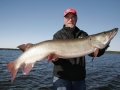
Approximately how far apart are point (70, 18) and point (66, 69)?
1571 millimetres

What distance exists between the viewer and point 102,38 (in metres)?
4.52

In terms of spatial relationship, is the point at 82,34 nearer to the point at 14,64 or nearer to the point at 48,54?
the point at 48,54

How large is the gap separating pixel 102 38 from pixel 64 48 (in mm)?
1139

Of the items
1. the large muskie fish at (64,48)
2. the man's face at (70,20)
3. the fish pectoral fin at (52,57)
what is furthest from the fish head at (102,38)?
→ the fish pectoral fin at (52,57)

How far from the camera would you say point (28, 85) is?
35.1ft

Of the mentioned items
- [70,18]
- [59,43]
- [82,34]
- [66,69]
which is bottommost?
[66,69]

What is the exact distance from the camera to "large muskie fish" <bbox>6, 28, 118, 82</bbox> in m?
4.39

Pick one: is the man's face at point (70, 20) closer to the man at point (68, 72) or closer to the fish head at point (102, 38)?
the man at point (68, 72)

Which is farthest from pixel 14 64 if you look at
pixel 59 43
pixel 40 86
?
pixel 40 86

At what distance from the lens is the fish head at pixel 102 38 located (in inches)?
175

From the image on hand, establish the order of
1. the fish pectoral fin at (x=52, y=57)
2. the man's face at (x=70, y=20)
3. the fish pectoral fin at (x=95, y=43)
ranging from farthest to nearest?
the man's face at (x=70, y=20) < the fish pectoral fin at (x=95, y=43) < the fish pectoral fin at (x=52, y=57)

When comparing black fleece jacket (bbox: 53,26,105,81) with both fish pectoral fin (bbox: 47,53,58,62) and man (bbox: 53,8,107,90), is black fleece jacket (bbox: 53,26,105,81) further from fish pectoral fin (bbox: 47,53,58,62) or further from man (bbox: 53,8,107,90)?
fish pectoral fin (bbox: 47,53,58,62)

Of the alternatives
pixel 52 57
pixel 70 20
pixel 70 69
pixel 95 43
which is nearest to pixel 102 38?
pixel 95 43

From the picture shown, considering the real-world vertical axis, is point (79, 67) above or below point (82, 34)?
below
